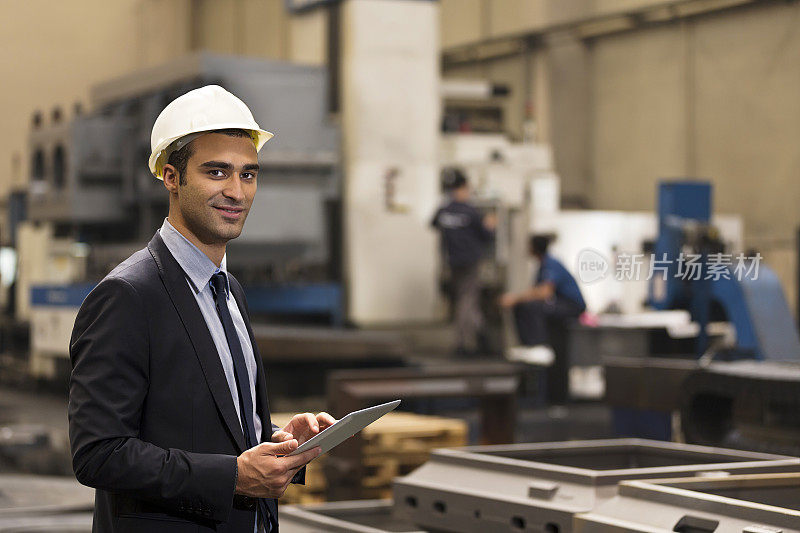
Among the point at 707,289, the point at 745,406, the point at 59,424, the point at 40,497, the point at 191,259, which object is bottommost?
the point at 59,424

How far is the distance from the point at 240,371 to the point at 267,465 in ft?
0.60

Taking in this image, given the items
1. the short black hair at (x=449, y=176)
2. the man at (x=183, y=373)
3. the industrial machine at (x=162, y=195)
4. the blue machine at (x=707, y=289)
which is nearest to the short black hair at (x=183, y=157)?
the man at (x=183, y=373)

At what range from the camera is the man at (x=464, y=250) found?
10.1 metres

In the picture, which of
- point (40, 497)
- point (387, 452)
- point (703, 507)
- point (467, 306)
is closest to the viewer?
point (703, 507)

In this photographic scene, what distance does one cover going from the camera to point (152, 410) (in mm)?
1810

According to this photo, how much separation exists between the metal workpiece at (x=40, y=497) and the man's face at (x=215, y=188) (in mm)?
2530

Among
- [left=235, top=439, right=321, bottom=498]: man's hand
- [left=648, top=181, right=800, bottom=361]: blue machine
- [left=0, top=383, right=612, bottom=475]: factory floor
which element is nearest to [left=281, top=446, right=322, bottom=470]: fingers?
[left=235, top=439, right=321, bottom=498]: man's hand

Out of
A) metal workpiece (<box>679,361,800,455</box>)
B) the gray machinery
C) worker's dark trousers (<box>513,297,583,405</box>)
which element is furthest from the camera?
worker's dark trousers (<box>513,297,583,405</box>)

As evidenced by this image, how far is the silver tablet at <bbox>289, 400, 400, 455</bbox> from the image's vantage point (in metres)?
1.75

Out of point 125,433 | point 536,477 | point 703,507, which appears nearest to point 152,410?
point 125,433

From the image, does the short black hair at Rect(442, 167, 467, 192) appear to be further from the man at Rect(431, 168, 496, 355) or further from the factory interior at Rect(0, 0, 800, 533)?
the man at Rect(431, 168, 496, 355)

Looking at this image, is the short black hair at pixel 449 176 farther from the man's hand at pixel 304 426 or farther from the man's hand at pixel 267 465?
the man's hand at pixel 267 465

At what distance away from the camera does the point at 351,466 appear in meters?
4.71

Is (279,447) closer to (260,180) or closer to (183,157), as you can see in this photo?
(183,157)
